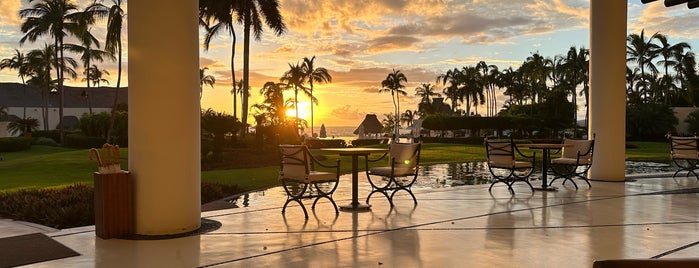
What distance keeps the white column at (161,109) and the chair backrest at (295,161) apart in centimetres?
145

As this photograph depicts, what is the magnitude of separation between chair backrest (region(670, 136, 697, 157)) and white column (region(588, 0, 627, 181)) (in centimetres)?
148

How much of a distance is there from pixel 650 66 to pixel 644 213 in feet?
163

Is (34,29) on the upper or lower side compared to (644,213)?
upper

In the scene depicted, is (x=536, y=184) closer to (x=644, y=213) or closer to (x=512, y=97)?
(x=644, y=213)

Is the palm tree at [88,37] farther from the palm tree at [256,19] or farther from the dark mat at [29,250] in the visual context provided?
the dark mat at [29,250]

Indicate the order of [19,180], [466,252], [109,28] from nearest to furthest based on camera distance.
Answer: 1. [466,252]
2. [19,180]
3. [109,28]

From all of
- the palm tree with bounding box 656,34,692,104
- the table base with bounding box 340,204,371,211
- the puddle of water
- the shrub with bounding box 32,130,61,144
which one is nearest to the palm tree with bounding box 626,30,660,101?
the palm tree with bounding box 656,34,692,104

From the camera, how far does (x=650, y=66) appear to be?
49156 mm

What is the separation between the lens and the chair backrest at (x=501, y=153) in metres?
8.43

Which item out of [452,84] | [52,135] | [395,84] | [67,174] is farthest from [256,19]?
[452,84]

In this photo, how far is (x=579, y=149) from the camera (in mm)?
9430

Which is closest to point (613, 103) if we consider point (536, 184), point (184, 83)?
point (536, 184)

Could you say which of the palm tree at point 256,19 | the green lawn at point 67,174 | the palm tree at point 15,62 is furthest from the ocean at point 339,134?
the palm tree at point 15,62

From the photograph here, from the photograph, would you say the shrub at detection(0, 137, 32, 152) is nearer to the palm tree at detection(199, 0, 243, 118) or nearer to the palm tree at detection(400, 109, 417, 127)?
the palm tree at detection(199, 0, 243, 118)
